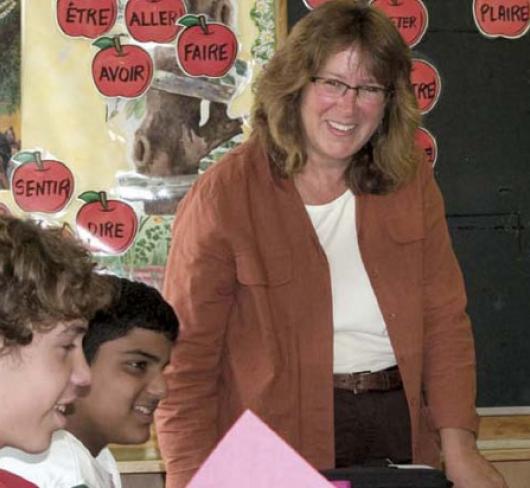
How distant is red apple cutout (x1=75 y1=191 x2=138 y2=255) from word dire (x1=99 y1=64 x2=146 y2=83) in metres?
0.26

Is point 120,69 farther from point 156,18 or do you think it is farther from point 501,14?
point 501,14

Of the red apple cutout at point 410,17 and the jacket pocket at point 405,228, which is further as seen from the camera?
the red apple cutout at point 410,17

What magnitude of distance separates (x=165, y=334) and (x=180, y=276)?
11cm

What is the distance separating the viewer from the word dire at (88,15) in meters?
2.47

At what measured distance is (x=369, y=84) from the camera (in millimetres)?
1901

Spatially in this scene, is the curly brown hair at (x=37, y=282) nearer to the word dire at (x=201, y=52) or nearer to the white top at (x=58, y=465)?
the white top at (x=58, y=465)

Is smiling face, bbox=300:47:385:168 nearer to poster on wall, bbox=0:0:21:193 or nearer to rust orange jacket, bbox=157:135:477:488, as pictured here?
rust orange jacket, bbox=157:135:477:488

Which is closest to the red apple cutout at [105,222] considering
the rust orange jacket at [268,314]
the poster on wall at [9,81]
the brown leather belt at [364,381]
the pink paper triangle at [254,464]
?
the poster on wall at [9,81]

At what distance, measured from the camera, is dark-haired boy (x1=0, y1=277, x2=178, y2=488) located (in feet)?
5.67

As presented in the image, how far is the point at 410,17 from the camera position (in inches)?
102

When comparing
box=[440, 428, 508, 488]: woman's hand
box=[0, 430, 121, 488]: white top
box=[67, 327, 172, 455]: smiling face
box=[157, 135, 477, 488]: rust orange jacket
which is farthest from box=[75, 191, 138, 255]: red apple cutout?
box=[0, 430, 121, 488]: white top

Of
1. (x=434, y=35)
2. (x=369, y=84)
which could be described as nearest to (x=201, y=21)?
(x=434, y=35)

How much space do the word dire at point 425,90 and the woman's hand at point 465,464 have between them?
0.92m

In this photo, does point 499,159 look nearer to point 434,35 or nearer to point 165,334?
point 434,35
